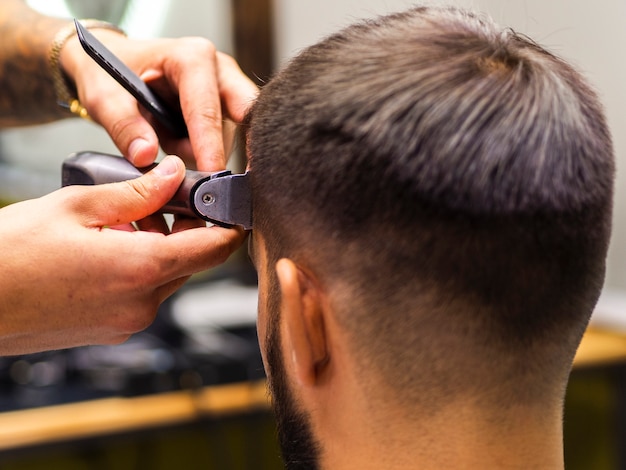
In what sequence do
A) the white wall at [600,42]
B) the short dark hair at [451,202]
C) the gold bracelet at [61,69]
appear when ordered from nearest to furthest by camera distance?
the short dark hair at [451,202] → the gold bracelet at [61,69] → the white wall at [600,42]

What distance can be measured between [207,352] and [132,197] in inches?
44.9

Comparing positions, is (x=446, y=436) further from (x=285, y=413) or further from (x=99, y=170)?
(x=99, y=170)

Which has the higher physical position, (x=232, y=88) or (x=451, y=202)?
(x=451, y=202)

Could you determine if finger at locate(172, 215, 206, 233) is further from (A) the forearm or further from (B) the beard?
(A) the forearm

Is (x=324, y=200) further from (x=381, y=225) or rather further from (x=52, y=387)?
(x=52, y=387)

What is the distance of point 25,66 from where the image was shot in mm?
1372

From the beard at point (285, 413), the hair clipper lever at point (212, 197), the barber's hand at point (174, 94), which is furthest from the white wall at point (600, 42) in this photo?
the beard at point (285, 413)

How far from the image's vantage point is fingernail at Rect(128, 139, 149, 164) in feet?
3.44

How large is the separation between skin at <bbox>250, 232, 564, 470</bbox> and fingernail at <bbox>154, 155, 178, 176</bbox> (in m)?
0.20

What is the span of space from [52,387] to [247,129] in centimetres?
124

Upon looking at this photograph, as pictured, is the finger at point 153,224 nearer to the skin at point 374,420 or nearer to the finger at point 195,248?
the finger at point 195,248

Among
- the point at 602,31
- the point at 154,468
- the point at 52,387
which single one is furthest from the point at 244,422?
the point at 602,31

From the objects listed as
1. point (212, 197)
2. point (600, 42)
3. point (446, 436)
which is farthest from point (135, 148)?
point (600, 42)

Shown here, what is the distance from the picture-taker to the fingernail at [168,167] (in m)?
0.94
